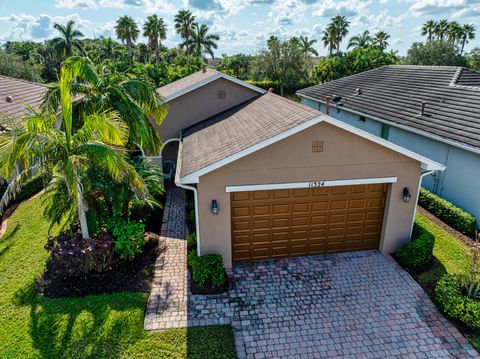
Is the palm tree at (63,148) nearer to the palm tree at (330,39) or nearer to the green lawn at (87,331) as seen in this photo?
the green lawn at (87,331)

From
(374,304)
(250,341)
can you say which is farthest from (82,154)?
(374,304)

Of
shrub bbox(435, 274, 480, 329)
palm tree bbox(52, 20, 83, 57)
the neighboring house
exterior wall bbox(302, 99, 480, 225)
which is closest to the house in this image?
shrub bbox(435, 274, 480, 329)

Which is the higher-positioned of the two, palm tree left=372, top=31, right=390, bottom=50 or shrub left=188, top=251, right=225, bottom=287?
palm tree left=372, top=31, right=390, bottom=50

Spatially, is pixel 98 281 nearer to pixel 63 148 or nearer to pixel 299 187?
pixel 63 148

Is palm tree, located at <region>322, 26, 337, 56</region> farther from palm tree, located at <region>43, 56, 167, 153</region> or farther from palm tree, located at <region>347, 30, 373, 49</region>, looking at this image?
palm tree, located at <region>43, 56, 167, 153</region>

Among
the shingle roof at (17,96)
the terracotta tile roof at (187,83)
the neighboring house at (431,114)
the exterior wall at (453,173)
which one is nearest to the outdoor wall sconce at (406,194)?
the neighboring house at (431,114)

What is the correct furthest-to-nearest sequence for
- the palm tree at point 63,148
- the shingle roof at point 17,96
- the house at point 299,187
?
the shingle roof at point 17,96 < the house at point 299,187 < the palm tree at point 63,148
